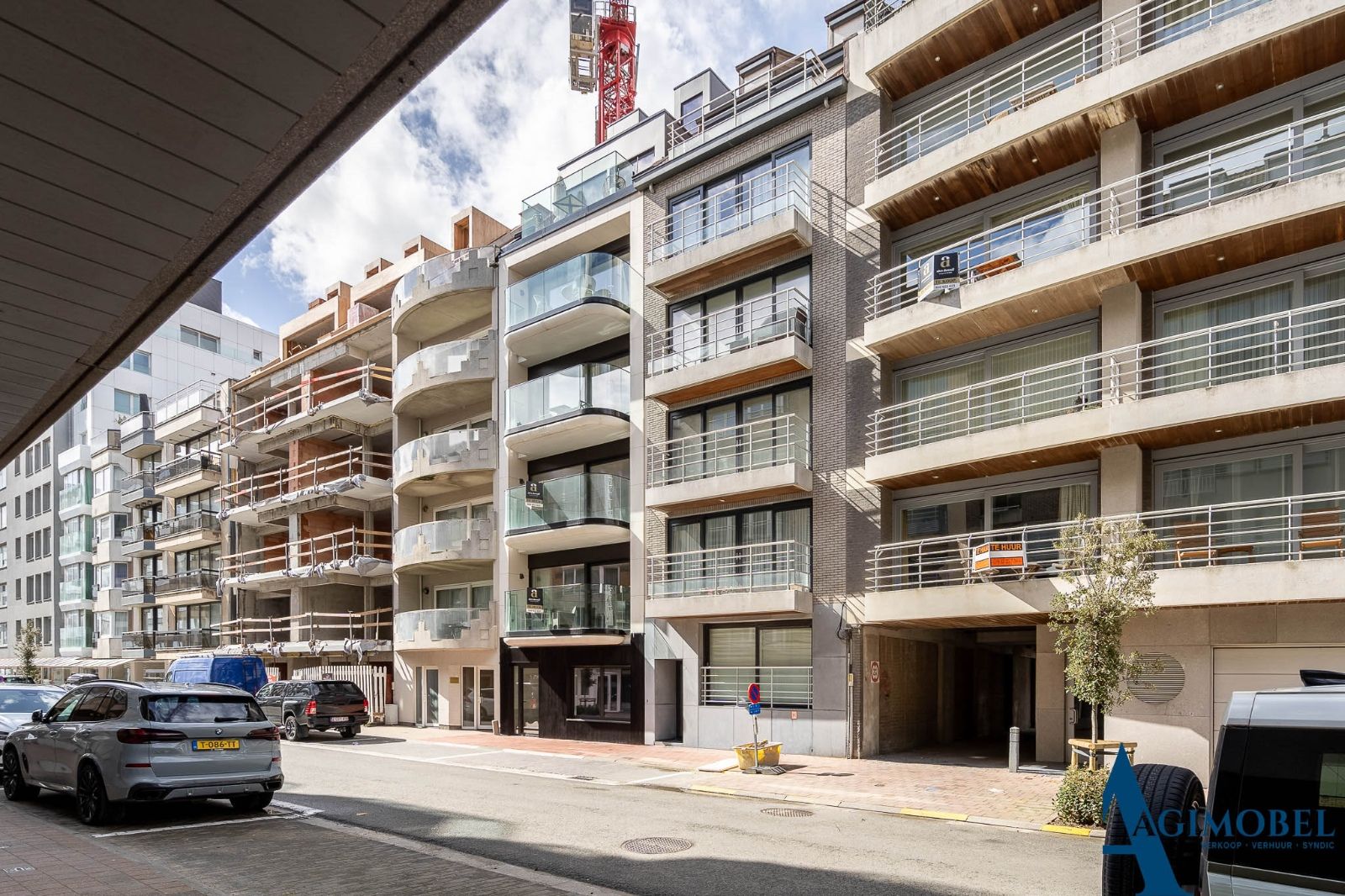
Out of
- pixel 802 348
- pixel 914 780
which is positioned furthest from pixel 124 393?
pixel 914 780

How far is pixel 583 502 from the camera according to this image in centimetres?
2480

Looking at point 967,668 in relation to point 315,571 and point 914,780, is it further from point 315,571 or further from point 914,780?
point 315,571

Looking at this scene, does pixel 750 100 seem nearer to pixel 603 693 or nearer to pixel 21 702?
pixel 603 693

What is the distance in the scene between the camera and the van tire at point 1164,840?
5355 millimetres

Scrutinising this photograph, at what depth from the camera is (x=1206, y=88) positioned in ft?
53.4

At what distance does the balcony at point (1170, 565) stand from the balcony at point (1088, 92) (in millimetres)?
7375

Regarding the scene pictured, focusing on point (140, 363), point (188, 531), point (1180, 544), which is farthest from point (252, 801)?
point (140, 363)

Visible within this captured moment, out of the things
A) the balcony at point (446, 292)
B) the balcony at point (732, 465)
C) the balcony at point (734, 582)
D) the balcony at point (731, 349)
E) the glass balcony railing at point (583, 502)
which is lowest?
the balcony at point (734, 582)

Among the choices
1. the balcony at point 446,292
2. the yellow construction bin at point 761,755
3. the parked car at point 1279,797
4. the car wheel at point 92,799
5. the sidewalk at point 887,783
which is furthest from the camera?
the balcony at point 446,292

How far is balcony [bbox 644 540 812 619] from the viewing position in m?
20.7

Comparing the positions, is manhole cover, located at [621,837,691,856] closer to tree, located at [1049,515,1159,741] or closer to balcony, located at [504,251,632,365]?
tree, located at [1049,515,1159,741]

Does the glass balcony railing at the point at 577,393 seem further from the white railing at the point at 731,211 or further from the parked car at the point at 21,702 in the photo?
the parked car at the point at 21,702

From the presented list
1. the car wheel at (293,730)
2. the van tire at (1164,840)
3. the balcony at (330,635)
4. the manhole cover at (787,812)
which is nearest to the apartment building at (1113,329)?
the manhole cover at (787,812)

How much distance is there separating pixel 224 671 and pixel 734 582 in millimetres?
18074
